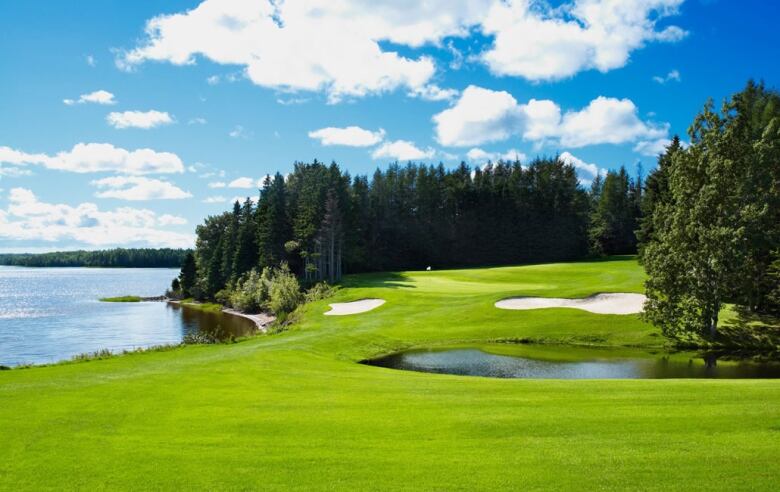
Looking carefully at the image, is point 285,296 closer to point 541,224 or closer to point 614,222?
point 541,224

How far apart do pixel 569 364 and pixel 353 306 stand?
21398mm

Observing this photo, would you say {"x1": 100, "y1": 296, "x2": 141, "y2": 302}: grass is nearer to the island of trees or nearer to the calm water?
the calm water

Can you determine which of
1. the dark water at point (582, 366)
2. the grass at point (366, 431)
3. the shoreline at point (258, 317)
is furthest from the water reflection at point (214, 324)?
the grass at point (366, 431)

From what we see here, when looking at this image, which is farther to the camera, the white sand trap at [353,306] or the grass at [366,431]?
the white sand trap at [353,306]

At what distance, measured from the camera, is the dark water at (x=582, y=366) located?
2209cm

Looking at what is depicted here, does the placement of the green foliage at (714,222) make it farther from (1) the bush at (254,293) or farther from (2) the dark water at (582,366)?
(1) the bush at (254,293)

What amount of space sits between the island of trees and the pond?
12.7ft

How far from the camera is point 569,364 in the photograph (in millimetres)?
24406

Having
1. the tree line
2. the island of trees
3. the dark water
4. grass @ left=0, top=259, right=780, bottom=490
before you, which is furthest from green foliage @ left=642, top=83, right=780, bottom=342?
the tree line

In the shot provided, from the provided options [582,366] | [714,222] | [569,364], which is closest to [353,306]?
[569,364]

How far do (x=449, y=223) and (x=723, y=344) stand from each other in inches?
2781

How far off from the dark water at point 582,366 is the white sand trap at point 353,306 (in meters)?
13.6

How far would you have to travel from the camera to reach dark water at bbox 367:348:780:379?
72.5ft

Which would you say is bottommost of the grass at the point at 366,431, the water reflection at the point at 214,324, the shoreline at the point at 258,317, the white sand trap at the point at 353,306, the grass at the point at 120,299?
the water reflection at the point at 214,324
